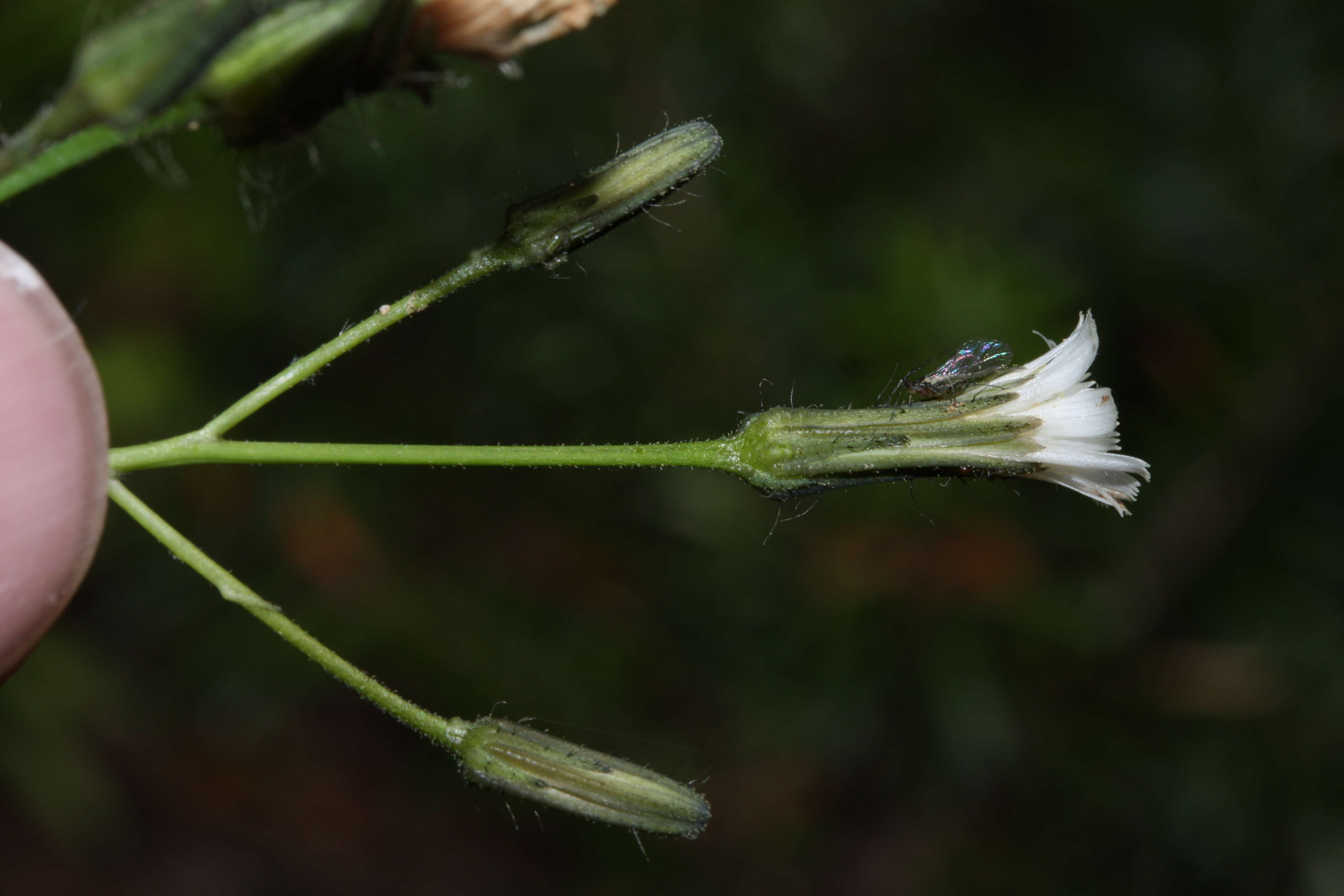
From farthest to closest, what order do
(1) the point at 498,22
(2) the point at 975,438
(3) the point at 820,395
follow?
(3) the point at 820,395 < (2) the point at 975,438 < (1) the point at 498,22

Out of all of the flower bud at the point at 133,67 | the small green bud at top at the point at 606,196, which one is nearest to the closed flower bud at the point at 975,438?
the small green bud at top at the point at 606,196

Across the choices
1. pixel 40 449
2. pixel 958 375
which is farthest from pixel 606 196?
→ pixel 40 449

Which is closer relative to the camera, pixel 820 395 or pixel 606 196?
pixel 606 196

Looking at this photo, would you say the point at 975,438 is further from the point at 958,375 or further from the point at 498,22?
the point at 498,22

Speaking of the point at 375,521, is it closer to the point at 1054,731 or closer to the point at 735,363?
the point at 735,363

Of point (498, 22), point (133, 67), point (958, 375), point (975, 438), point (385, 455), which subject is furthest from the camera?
point (958, 375)

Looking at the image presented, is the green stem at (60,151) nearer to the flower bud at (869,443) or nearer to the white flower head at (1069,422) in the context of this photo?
the flower bud at (869,443)
